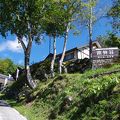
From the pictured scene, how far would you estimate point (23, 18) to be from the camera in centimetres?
3894

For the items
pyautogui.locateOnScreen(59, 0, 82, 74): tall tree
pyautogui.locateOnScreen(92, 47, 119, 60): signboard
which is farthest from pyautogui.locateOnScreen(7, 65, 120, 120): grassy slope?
pyautogui.locateOnScreen(59, 0, 82, 74): tall tree

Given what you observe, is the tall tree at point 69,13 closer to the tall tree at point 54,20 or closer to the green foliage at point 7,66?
the tall tree at point 54,20

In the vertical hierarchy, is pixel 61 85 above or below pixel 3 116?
above

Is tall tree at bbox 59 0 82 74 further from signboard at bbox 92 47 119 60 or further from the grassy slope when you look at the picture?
the grassy slope

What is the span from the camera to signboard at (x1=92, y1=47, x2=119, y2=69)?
34.2 meters

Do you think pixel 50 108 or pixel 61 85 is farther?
pixel 61 85

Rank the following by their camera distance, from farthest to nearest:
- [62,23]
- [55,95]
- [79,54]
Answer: [79,54] < [62,23] < [55,95]

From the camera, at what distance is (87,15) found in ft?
156

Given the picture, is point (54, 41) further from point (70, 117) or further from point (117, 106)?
point (117, 106)

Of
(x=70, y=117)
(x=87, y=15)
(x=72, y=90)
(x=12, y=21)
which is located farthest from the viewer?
(x=87, y=15)

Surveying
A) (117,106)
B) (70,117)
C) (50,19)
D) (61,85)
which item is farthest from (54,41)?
(117,106)

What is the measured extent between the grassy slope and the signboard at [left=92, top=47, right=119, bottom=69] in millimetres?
3415

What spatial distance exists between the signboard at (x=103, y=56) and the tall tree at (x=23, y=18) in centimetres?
720

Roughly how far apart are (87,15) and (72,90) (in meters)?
22.2
